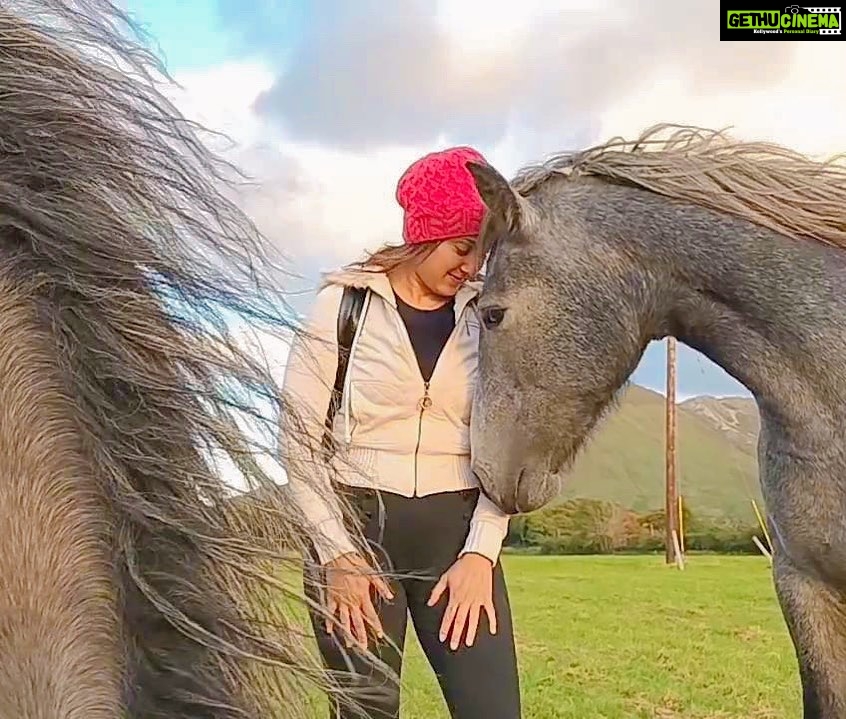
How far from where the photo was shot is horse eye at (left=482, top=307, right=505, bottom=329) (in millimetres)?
2201

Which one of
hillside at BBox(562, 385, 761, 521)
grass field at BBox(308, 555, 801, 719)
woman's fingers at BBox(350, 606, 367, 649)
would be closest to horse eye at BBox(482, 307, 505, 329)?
grass field at BBox(308, 555, 801, 719)

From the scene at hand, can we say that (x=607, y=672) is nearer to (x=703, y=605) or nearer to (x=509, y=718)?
(x=703, y=605)

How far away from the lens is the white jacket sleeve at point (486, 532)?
169 centimetres

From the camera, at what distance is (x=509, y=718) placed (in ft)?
5.50

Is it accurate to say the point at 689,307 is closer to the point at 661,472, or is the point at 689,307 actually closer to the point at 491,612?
the point at 491,612

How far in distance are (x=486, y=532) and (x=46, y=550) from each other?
4.06 feet

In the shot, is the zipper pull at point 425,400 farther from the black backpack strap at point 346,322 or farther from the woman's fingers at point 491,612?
Answer: the woman's fingers at point 491,612

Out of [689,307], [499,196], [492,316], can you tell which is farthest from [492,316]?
[689,307]

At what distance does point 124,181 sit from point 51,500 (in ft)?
0.58

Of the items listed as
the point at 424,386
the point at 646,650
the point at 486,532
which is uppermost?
the point at 424,386

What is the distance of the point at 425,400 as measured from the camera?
176 cm

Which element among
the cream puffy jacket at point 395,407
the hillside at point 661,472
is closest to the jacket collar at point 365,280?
the cream puffy jacket at point 395,407

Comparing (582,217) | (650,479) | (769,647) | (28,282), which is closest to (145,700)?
(28,282)

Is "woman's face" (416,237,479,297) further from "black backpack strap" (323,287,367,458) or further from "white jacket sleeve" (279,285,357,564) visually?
"white jacket sleeve" (279,285,357,564)
